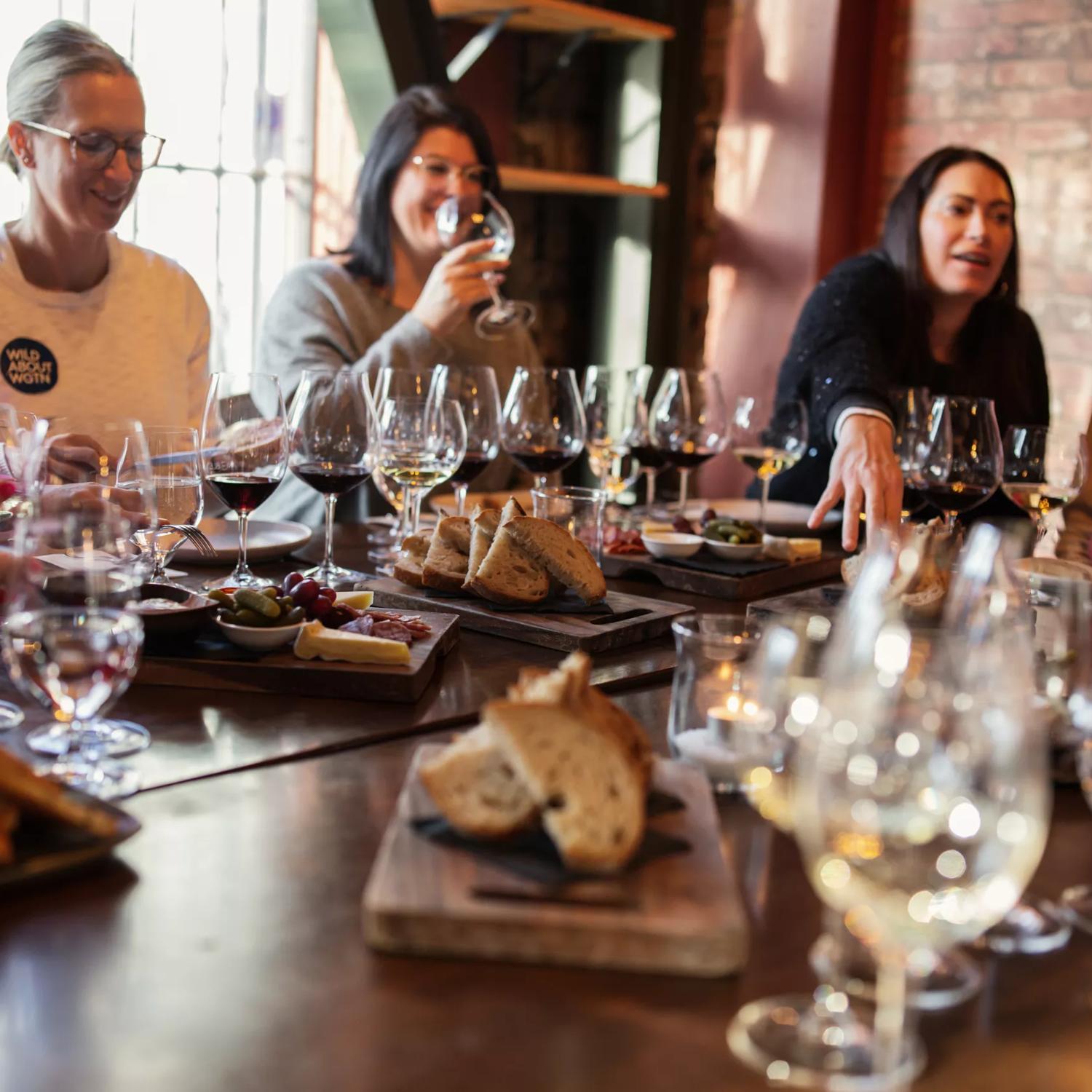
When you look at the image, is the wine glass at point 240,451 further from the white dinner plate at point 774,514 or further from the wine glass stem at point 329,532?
the white dinner plate at point 774,514

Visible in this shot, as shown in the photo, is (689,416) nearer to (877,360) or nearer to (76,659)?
(877,360)

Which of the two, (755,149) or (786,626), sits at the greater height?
(755,149)

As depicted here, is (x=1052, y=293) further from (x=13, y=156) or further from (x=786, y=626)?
(x=786, y=626)

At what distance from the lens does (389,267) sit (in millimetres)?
3092

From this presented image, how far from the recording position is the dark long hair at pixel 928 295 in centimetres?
292

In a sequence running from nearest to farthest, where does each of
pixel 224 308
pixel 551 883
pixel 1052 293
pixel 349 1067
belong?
pixel 349 1067 < pixel 551 883 < pixel 224 308 < pixel 1052 293

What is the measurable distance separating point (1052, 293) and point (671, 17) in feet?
4.94

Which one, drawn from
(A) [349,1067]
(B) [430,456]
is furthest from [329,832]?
(B) [430,456]

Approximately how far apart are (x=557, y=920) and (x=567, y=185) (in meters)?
3.52

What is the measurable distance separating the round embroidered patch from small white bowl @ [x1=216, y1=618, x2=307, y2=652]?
128 cm

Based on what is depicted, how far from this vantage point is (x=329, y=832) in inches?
36.7

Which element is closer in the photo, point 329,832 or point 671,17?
point 329,832

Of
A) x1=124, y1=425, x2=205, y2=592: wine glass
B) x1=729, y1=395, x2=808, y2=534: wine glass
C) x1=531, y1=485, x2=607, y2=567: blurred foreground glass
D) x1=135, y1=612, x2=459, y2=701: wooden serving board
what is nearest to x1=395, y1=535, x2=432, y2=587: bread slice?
x1=531, y1=485, x2=607, y2=567: blurred foreground glass

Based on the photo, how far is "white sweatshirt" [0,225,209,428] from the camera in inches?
94.0
